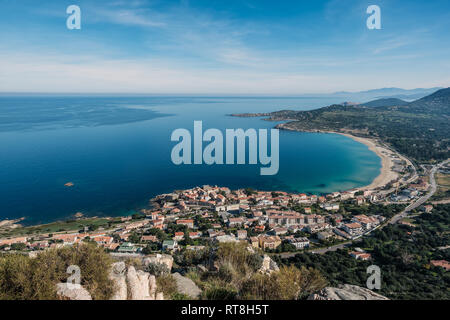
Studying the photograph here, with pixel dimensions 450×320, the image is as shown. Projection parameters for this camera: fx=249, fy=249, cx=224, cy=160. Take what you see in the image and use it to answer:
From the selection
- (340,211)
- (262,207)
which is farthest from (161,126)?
Result: (340,211)

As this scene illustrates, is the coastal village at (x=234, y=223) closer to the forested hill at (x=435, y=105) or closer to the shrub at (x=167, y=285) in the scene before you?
the shrub at (x=167, y=285)

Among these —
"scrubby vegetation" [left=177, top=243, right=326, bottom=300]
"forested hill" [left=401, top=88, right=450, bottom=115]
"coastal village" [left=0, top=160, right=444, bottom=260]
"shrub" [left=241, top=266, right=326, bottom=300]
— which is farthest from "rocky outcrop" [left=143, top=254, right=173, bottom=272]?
"forested hill" [left=401, top=88, right=450, bottom=115]

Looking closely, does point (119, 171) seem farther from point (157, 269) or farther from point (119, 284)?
point (119, 284)

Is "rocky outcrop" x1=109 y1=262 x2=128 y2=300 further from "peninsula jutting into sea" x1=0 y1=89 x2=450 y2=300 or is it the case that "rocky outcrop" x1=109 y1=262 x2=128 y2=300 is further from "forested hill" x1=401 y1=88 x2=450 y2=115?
"forested hill" x1=401 y1=88 x2=450 y2=115

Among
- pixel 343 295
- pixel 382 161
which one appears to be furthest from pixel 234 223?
pixel 382 161

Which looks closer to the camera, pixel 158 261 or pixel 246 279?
pixel 246 279

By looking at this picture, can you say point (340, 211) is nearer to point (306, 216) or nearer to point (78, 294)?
point (306, 216)
